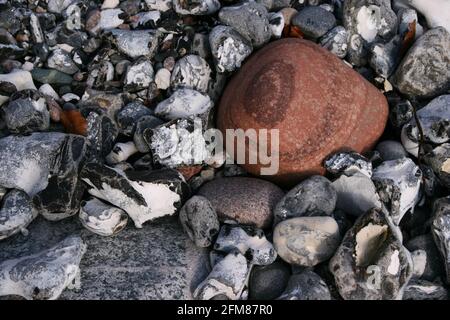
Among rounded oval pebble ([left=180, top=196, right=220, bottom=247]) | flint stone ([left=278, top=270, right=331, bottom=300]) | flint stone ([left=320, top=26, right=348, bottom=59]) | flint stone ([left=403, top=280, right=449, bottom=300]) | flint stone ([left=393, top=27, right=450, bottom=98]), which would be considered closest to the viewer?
flint stone ([left=278, top=270, right=331, bottom=300])

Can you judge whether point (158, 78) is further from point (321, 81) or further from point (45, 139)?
point (321, 81)

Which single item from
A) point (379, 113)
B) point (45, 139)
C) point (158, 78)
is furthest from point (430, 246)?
point (45, 139)

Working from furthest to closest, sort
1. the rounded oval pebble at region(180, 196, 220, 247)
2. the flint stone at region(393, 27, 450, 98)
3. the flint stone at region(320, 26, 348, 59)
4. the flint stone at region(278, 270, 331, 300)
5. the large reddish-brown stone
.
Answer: the flint stone at region(320, 26, 348, 59) < the flint stone at region(393, 27, 450, 98) < the large reddish-brown stone < the rounded oval pebble at region(180, 196, 220, 247) < the flint stone at region(278, 270, 331, 300)

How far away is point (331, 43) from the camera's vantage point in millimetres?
2684

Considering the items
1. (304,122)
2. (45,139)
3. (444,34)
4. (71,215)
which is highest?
(444,34)

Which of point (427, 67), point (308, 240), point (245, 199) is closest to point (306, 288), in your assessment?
point (308, 240)

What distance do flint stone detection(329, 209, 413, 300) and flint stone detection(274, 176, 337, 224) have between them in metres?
0.18

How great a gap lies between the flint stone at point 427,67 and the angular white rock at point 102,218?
139cm

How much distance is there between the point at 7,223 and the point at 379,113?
1.57 m

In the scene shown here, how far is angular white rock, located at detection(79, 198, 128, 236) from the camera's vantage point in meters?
2.19

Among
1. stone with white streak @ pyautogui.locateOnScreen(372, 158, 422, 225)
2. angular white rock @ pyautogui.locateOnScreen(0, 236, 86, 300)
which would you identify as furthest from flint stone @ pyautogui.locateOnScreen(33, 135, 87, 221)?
stone with white streak @ pyautogui.locateOnScreen(372, 158, 422, 225)

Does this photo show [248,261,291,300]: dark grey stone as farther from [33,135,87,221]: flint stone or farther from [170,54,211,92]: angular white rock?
[170,54,211,92]: angular white rock

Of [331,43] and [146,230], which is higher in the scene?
[331,43]

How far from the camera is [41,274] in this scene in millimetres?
1972
